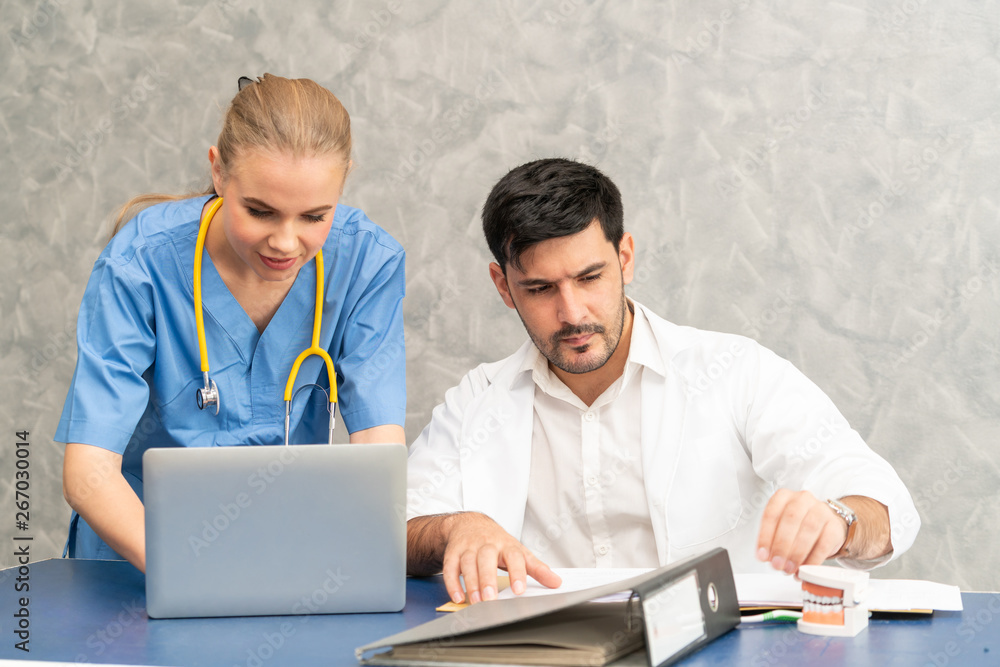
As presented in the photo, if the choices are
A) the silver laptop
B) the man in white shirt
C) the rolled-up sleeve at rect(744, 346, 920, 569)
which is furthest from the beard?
the silver laptop

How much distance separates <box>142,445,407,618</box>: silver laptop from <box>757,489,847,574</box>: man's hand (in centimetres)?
42

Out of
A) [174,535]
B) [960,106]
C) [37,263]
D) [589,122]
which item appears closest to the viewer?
[174,535]

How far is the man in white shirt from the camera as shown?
61.1 inches

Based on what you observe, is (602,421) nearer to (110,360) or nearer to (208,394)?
(208,394)

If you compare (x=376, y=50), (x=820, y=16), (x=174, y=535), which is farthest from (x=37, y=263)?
(x=820, y=16)

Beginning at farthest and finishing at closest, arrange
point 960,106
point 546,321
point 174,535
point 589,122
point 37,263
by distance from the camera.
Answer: point 37,263 → point 589,122 → point 960,106 → point 546,321 → point 174,535

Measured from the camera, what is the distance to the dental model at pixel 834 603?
34.6 inches

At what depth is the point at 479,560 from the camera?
109 cm

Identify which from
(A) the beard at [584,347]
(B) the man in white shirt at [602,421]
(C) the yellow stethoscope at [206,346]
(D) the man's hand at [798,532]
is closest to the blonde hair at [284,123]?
(C) the yellow stethoscope at [206,346]

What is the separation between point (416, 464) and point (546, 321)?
37 cm

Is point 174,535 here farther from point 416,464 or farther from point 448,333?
point 448,333

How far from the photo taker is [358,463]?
0.97 metres

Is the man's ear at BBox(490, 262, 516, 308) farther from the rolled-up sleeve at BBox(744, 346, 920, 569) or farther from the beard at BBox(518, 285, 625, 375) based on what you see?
the rolled-up sleeve at BBox(744, 346, 920, 569)

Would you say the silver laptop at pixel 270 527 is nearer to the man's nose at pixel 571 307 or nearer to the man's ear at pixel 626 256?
the man's nose at pixel 571 307
